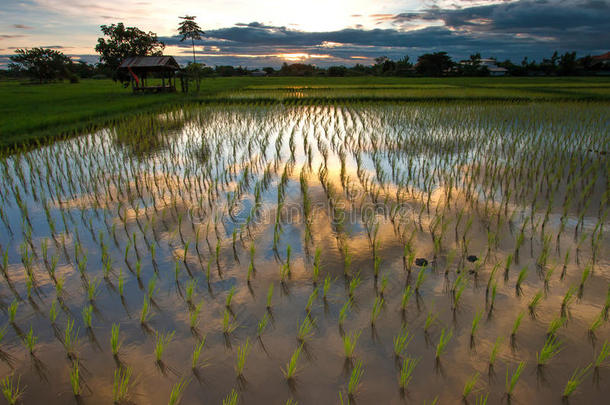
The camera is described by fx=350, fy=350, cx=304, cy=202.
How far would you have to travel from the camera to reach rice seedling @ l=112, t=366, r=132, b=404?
1.67 m

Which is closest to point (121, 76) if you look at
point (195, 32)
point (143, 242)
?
point (143, 242)

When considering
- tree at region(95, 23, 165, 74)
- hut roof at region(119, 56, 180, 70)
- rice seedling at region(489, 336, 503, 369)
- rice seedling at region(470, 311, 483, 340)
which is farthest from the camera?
tree at region(95, 23, 165, 74)

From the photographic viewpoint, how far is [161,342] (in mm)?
1990

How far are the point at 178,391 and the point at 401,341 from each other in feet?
3.96

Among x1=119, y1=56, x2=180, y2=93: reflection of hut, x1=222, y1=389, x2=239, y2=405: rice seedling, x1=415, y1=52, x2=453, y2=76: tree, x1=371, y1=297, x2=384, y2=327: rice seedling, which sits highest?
x1=415, y1=52, x2=453, y2=76: tree

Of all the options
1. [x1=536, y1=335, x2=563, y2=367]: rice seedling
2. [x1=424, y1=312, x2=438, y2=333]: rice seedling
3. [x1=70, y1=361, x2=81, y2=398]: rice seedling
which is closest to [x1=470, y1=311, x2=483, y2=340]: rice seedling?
[x1=424, y1=312, x2=438, y2=333]: rice seedling

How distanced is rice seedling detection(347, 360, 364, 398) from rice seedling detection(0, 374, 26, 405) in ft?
5.18

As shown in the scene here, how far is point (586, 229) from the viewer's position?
3.42 m

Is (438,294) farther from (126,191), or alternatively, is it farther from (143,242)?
(126,191)

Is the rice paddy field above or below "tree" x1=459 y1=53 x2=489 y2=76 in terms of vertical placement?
below

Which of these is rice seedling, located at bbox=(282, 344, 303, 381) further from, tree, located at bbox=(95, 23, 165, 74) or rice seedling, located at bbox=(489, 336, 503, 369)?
tree, located at bbox=(95, 23, 165, 74)

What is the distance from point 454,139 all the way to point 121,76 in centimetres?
1911

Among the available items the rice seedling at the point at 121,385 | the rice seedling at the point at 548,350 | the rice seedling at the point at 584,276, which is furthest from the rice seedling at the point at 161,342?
the rice seedling at the point at 584,276

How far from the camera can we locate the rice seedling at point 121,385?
167 cm
